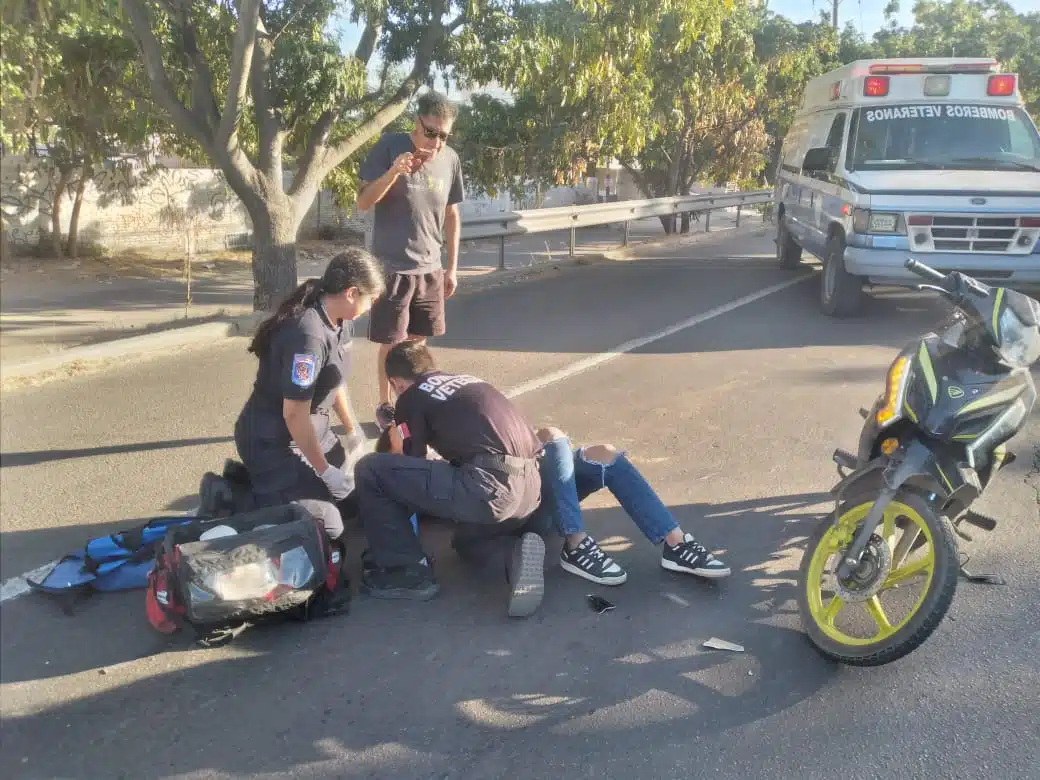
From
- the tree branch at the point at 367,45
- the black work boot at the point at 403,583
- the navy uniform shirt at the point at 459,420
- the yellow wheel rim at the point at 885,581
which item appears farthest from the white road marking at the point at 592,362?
the tree branch at the point at 367,45

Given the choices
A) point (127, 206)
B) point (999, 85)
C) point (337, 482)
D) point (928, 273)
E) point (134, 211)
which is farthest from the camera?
point (134, 211)

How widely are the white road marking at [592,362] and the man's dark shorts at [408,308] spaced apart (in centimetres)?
66

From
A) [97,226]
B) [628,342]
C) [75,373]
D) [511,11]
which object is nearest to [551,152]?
[511,11]

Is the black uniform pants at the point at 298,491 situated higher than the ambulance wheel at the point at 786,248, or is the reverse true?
the ambulance wheel at the point at 786,248

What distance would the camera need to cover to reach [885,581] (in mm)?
3145

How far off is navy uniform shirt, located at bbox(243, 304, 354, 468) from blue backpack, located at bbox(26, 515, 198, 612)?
481 mm

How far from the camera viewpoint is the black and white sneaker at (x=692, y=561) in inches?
146

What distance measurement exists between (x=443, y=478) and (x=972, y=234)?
21.1ft

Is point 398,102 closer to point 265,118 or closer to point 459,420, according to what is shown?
point 265,118

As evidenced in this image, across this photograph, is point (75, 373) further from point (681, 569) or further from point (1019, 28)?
point (1019, 28)

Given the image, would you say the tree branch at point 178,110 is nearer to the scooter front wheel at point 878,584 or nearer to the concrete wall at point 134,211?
the concrete wall at point 134,211

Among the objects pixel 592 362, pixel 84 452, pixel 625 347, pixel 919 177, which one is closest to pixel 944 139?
pixel 919 177

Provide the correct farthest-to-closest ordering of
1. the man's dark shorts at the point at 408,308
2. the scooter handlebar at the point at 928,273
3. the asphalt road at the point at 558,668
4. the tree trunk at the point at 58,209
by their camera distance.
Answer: the tree trunk at the point at 58,209
the man's dark shorts at the point at 408,308
the scooter handlebar at the point at 928,273
the asphalt road at the point at 558,668

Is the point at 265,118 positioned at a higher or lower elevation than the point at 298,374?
higher
